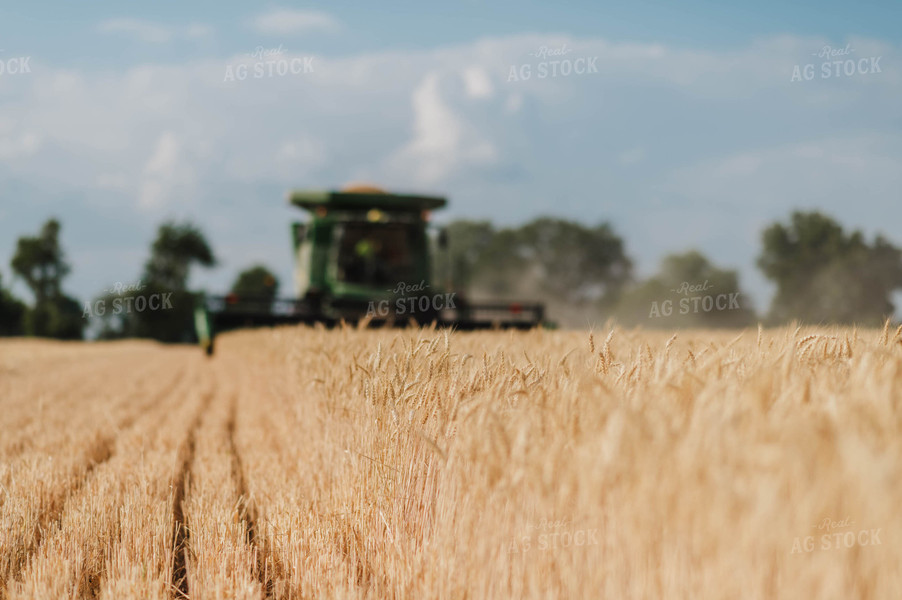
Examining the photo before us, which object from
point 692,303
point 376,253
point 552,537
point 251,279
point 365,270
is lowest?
point 552,537

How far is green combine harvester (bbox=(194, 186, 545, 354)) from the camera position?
11.3m

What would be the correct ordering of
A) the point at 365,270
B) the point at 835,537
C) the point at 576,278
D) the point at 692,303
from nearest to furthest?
the point at 835,537 < the point at 365,270 < the point at 692,303 < the point at 576,278

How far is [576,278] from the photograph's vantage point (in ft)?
182

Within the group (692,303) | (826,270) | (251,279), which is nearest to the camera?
(826,270)

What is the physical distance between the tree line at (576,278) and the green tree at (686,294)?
104 mm

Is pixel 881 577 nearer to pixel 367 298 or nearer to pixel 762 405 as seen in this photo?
pixel 762 405

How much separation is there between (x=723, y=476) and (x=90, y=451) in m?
5.06

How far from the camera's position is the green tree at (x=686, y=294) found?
45.2 meters

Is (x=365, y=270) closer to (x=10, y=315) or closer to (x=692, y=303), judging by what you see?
(x=692, y=303)

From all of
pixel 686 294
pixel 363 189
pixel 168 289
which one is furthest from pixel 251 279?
pixel 363 189

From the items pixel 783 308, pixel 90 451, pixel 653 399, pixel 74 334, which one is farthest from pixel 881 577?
pixel 74 334

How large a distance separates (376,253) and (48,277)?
160 feet

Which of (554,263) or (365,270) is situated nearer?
(365,270)

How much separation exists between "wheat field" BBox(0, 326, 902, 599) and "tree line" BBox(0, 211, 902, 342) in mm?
33056
